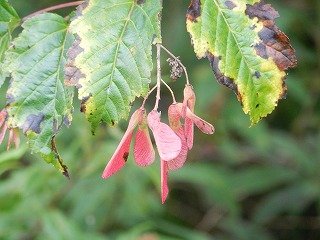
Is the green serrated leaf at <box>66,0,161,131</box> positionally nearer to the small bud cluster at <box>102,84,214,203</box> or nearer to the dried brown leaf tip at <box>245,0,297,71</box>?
the small bud cluster at <box>102,84,214,203</box>

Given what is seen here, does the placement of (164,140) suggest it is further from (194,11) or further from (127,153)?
(194,11)

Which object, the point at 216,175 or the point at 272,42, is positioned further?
the point at 216,175

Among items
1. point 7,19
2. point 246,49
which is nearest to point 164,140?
point 246,49

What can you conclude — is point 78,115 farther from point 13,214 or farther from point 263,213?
point 263,213

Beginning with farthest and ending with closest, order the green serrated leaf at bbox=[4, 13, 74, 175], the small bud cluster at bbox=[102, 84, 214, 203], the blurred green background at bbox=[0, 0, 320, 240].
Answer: the blurred green background at bbox=[0, 0, 320, 240]
the green serrated leaf at bbox=[4, 13, 74, 175]
the small bud cluster at bbox=[102, 84, 214, 203]

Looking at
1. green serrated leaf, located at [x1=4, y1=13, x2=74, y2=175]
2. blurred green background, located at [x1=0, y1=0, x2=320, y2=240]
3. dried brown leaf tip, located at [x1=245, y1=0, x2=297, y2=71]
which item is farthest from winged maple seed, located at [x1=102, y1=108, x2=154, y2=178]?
blurred green background, located at [x1=0, y1=0, x2=320, y2=240]

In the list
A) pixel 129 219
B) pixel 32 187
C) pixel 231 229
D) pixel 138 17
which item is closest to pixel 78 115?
pixel 32 187
